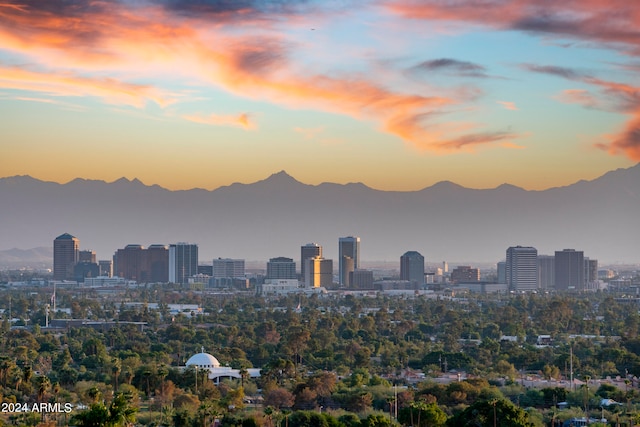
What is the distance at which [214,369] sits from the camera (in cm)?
8081

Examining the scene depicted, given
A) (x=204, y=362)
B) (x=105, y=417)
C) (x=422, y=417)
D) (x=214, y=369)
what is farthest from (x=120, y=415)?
(x=204, y=362)

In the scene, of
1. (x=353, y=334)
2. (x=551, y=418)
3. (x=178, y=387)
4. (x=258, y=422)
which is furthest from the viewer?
(x=353, y=334)

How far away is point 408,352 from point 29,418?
47.3 metres

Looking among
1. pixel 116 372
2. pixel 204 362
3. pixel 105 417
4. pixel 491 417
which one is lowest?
pixel 491 417

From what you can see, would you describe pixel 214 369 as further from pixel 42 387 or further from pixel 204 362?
pixel 42 387

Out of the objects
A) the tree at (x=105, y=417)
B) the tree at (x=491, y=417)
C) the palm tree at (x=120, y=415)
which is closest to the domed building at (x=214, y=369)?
the tree at (x=491, y=417)

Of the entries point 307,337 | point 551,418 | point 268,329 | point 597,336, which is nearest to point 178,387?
point 551,418

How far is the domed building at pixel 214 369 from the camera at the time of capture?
7888 centimetres

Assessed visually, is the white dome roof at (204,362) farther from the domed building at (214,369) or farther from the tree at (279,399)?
the tree at (279,399)

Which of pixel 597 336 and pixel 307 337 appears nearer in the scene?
pixel 307 337

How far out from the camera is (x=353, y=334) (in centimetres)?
11562

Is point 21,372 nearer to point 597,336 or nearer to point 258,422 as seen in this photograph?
point 258,422

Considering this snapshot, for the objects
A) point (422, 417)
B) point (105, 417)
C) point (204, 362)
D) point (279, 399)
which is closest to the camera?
point (105, 417)

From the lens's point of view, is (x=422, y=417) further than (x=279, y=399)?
No
